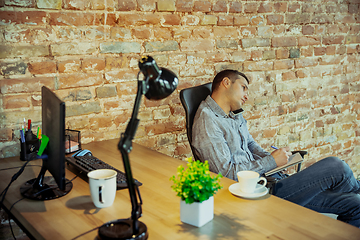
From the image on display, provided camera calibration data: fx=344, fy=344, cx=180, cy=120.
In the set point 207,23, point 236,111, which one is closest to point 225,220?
point 236,111

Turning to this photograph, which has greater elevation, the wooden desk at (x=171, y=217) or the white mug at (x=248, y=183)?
the white mug at (x=248, y=183)

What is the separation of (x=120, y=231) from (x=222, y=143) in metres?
1.09

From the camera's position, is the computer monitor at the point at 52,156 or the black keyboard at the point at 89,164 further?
the black keyboard at the point at 89,164

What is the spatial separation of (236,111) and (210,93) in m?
0.21

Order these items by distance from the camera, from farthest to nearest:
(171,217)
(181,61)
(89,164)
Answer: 1. (181,61)
2. (89,164)
3. (171,217)

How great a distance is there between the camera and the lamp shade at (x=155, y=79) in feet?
3.43

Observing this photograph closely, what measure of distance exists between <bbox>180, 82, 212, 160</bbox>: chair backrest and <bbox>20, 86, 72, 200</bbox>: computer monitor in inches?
34.9

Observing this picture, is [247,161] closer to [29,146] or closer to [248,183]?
[248,183]

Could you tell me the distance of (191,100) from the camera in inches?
85.7

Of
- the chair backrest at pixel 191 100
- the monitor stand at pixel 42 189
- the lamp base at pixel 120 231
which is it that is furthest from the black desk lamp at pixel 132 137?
the chair backrest at pixel 191 100

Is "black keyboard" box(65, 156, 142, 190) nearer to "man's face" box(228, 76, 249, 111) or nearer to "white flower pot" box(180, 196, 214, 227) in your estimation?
"white flower pot" box(180, 196, 214, 227)

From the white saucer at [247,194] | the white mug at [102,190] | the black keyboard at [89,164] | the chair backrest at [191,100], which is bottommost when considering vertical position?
the white saucer at [247,194]

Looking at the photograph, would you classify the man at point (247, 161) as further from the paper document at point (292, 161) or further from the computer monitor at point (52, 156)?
the computer monitor at point (52, 156)

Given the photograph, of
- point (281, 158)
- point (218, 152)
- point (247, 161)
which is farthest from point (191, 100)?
point (281, 158)
